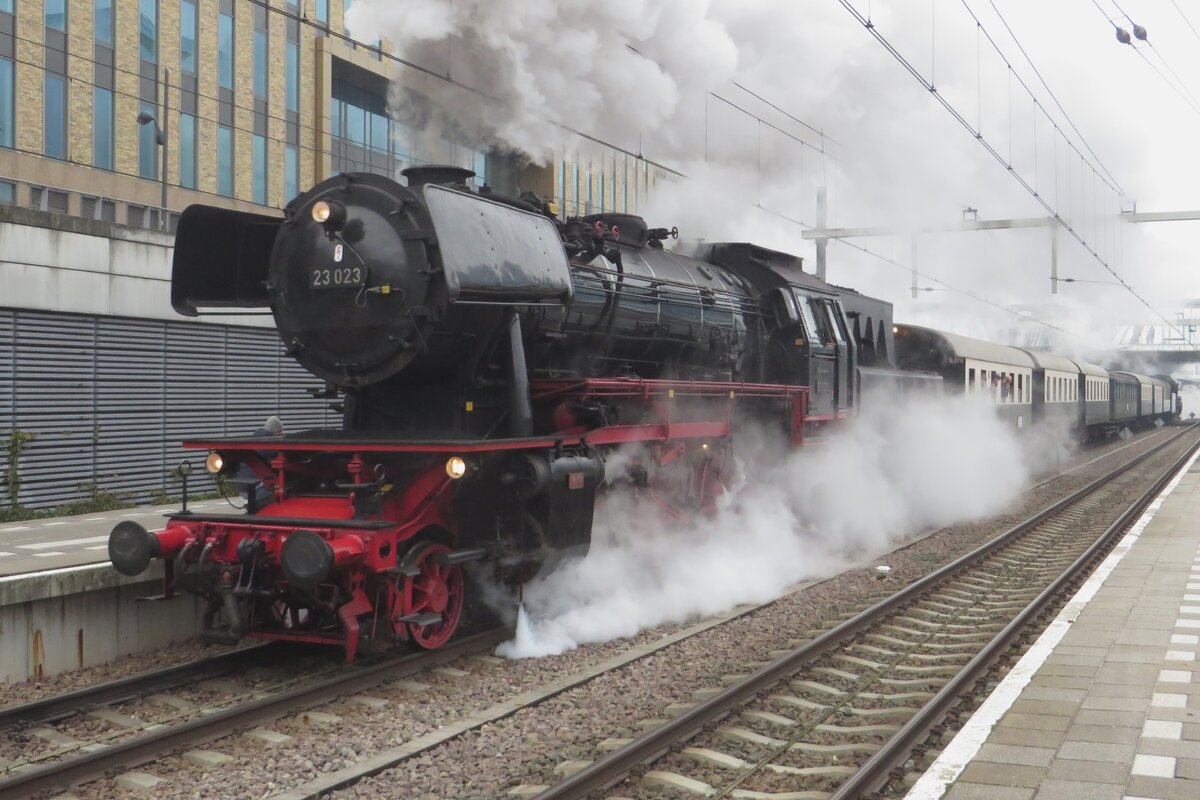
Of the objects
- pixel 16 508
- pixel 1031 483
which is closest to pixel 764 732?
pixel 16 508

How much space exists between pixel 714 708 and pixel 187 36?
22344 millimetres

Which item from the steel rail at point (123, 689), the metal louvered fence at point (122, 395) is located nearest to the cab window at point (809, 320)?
the metal louvered fence at point (122, 395)

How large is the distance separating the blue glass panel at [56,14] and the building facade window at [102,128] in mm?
1309

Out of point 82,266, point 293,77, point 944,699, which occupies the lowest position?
point 944,699

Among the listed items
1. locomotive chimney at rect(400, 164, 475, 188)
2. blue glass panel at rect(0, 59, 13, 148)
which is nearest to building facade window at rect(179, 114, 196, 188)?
blue glass panel at rect(0, 59, 13, 148)

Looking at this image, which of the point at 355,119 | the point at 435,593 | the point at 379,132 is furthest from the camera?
the point at 379,132

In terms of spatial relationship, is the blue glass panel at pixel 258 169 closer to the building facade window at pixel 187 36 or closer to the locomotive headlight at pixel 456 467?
the building facade window at pixel 187 36

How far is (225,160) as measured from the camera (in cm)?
2452

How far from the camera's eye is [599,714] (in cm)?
600

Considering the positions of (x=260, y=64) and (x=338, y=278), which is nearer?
(x=338, y=278)

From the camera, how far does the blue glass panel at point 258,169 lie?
2540cm

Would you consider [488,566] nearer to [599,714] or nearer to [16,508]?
[599,714]

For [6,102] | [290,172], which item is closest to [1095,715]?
[6,102]

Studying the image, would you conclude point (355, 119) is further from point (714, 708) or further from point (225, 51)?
point (714, 708)
